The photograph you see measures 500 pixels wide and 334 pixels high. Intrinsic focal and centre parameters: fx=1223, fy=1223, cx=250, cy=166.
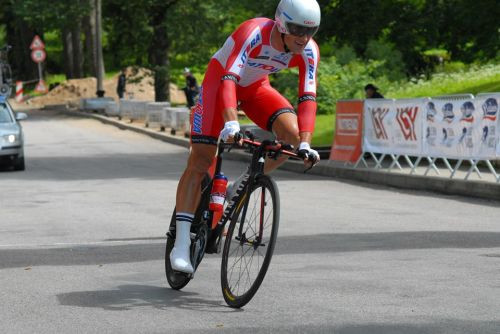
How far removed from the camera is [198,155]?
26.6ft

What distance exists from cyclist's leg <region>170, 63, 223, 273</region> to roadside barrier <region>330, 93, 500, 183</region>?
33.3 feet

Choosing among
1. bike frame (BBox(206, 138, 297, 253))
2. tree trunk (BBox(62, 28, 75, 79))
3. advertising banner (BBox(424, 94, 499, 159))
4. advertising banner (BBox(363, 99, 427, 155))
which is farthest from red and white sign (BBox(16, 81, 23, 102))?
bike frame (BBox(206, 138, 297, 253))

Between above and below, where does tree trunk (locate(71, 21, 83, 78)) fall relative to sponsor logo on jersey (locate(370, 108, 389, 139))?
below

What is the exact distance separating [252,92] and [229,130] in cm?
100

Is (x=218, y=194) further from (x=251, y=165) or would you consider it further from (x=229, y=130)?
(x=229, y=130)

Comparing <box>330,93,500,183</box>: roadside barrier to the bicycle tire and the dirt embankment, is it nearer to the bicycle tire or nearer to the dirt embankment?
the bicycle tire

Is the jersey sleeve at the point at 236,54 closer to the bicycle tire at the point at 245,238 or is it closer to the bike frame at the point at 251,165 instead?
the bike frame at the point at 251,165

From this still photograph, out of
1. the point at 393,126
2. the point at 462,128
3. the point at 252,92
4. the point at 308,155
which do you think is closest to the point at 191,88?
the point at 393,126

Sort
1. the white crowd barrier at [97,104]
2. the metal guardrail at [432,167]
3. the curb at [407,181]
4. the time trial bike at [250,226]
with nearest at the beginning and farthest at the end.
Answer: the time trial bike at [250,226], the curb at [407,181], the metal guardrail at [432,167], the white crowd barrier at [97,104]

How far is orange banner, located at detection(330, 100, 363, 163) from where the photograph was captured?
73.7ft

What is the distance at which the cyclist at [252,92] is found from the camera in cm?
774

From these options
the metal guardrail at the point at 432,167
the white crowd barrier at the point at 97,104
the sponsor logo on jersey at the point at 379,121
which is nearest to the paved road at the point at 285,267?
the metal guardrail at the point at 432,167

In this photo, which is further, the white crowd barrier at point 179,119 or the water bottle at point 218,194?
the white crowd barrier at point 179,119

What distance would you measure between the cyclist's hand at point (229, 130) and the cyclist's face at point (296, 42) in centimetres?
77
